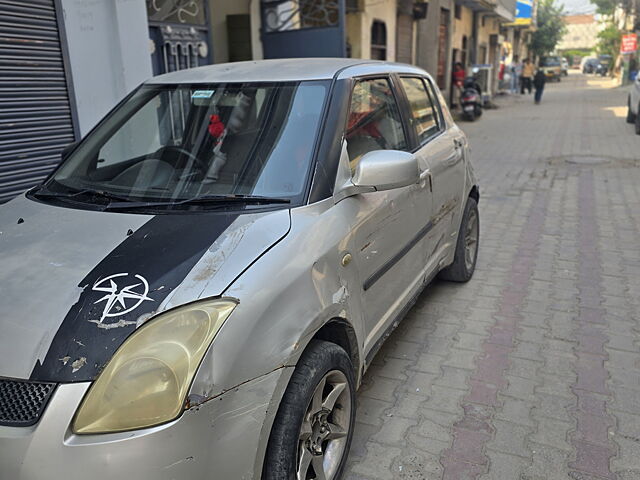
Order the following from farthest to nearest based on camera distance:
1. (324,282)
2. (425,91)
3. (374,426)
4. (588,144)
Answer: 1. (588,144)
2. (425,91)
3. (374,426)
4. (324,282)

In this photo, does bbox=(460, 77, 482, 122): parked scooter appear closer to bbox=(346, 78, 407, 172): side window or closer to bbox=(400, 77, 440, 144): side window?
bbox=(400, 77, 440, 144): side window

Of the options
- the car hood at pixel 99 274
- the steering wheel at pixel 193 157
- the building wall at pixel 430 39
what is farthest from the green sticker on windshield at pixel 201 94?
the building wall at pixel 430 39

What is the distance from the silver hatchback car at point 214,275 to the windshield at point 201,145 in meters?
0.01

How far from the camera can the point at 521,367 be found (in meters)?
3.32

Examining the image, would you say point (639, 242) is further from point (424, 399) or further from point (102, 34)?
point (102, 34)

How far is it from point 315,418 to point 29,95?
482cm

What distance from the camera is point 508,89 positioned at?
33.9m

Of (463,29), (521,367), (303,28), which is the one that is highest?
(463,29)

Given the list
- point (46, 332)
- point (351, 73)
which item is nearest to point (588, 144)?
point (351, 73)

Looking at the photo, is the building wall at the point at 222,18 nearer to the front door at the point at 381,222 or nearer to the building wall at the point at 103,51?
the building wall at the point at 103,51

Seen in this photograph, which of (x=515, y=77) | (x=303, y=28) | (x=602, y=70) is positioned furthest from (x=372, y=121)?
(x=602, y=70)

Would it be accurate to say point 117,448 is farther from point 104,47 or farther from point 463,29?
point 463,29

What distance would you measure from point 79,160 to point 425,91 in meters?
2.44

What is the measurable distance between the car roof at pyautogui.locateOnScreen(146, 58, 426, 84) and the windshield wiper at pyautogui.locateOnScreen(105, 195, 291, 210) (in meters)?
0.80
